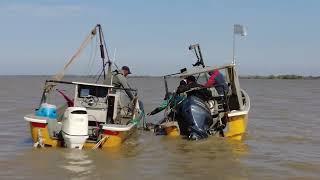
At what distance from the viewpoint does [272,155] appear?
515 inches

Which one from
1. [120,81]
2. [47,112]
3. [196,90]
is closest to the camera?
[47,112]

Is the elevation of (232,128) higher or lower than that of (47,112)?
lower

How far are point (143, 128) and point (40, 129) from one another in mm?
5111

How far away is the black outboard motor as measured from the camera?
13.9 metres

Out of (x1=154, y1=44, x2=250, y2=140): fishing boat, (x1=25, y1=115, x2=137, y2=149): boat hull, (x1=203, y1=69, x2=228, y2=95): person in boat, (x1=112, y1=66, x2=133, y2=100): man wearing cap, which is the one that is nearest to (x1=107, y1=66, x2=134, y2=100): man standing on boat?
(x1=112, y1=66, x2=133, y2=100): man wearing cap

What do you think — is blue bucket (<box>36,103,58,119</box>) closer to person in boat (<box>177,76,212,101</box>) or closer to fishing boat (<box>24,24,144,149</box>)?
fishing boat (<box>24,24,144,149</box>)

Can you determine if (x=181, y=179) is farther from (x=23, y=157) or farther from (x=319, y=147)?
(x=319, y=147)

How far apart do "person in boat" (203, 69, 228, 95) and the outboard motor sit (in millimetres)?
4458

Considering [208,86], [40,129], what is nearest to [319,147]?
[208,86]

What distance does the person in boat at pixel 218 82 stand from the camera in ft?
48.9

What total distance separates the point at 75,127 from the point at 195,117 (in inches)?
141

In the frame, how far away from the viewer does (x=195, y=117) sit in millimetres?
13844

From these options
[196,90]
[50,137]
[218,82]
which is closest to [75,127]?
[50,137]

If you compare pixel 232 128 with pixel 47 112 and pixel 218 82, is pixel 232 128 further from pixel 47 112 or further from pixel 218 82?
pixel 47 112
